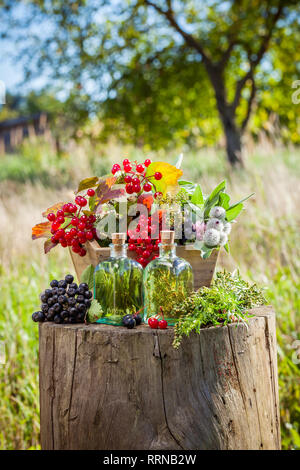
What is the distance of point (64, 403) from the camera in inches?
59.1

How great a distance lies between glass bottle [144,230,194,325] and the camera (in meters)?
1.49

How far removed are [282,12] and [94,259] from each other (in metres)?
6.72

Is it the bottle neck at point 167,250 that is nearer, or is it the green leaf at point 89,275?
the bottle neck at point 167,250

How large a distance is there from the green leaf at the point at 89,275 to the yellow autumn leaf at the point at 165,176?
0.38m

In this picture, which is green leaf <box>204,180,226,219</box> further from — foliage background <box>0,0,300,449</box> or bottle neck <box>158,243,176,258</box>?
foliage background <box>0,0,300,449</box>

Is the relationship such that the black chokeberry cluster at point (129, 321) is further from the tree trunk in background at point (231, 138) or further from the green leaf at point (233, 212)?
the tree trunk in background at point (231, 138)

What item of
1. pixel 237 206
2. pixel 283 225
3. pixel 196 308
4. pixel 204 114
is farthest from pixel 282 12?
pixel 196 308

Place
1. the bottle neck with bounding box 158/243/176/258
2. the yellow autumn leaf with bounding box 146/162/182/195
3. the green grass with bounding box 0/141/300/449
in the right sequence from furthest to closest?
1. the green grass with bounding box 0/141/300/449
2. the yellow autumn leaf with bounding box 146/162/182/195
3. the bottle neck with bounding box 158/243/176/258

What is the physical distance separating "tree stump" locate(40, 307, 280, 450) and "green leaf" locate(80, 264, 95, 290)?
7.4 inches

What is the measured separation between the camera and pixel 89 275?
164cm

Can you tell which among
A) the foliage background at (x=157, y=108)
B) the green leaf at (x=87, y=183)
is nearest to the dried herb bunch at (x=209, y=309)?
the green leaf at (x=87, y=183)

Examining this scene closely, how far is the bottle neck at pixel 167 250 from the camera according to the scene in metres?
1.50

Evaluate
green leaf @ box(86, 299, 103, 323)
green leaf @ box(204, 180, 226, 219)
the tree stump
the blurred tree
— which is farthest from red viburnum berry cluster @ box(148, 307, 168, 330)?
the blurred tree

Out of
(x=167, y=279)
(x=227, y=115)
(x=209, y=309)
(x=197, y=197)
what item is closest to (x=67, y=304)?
(x=167, y=279)
